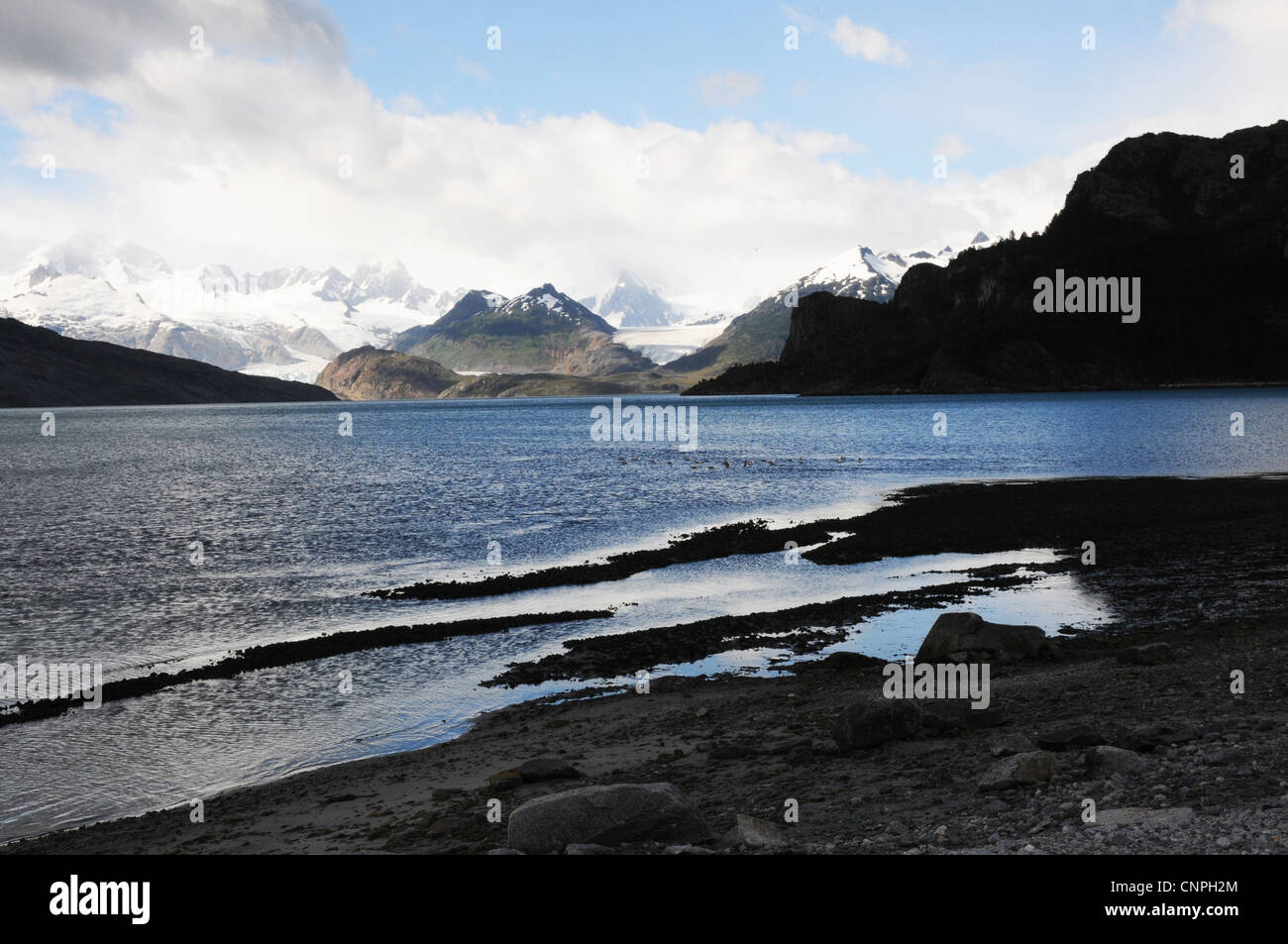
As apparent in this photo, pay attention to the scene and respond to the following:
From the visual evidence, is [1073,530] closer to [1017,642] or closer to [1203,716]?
[1017,642]

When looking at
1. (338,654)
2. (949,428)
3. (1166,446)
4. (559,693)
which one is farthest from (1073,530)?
(949,428)

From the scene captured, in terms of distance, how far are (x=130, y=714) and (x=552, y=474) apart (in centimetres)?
7094

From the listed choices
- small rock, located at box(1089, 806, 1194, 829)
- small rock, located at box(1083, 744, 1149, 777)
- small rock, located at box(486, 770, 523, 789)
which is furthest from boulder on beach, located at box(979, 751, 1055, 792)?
small rock, located at box(486, 770, 523, 789)

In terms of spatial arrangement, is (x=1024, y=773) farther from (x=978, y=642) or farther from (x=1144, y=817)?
(x=978, y=642)

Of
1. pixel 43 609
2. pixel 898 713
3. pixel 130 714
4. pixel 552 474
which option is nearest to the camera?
pixel 898 713

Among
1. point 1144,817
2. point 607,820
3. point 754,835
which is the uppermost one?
point 1144,817

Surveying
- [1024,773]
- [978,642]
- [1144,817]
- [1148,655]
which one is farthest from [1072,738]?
[978,642]

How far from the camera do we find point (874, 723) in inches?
665

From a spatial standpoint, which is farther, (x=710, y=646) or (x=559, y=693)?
(x=710, y=646)

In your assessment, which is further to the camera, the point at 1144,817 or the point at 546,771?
the point at 546,771

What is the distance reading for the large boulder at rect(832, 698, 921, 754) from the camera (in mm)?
16750

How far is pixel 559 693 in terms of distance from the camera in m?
24.8

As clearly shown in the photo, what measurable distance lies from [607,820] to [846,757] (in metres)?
6.25
